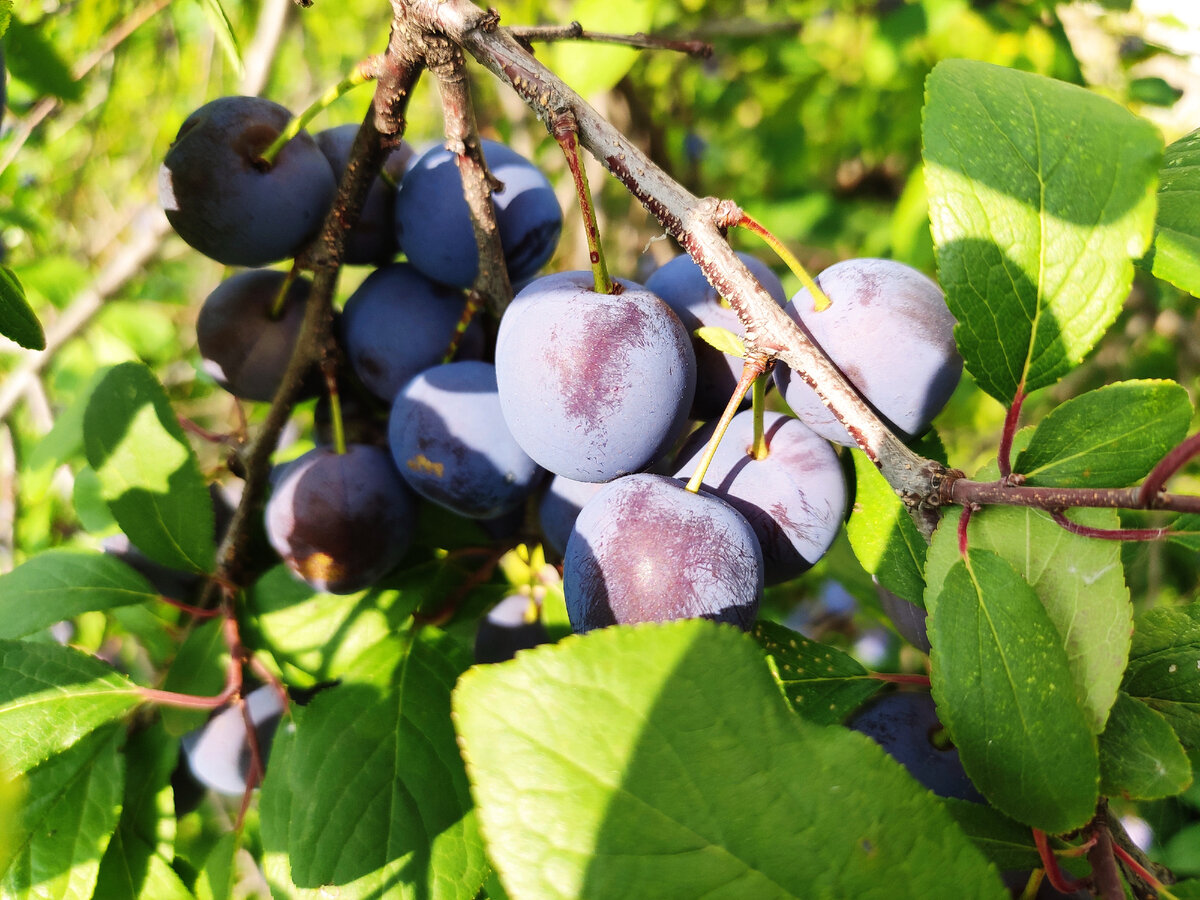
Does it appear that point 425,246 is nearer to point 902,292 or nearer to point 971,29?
point 902,292

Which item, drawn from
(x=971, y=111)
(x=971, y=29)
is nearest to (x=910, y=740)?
(x=971, y=111)

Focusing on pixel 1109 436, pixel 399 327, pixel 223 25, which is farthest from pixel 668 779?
pixel 223 25

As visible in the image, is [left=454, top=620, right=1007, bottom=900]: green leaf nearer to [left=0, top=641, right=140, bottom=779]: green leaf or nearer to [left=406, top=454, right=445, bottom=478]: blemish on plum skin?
[left=406, top=454, right=445, bottom=478]: blemish on plum skin

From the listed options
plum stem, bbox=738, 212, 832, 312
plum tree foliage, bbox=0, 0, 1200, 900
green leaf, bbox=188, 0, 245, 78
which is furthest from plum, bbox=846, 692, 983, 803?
green leaf, bbox=188, 0, 245, 78

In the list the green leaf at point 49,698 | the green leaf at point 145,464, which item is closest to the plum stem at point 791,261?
the green leaf at point 145,464

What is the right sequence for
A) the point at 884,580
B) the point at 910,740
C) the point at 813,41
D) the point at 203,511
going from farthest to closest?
the point at 813,41
the point at 203,511
the point at 910,740
the point at 884,580
